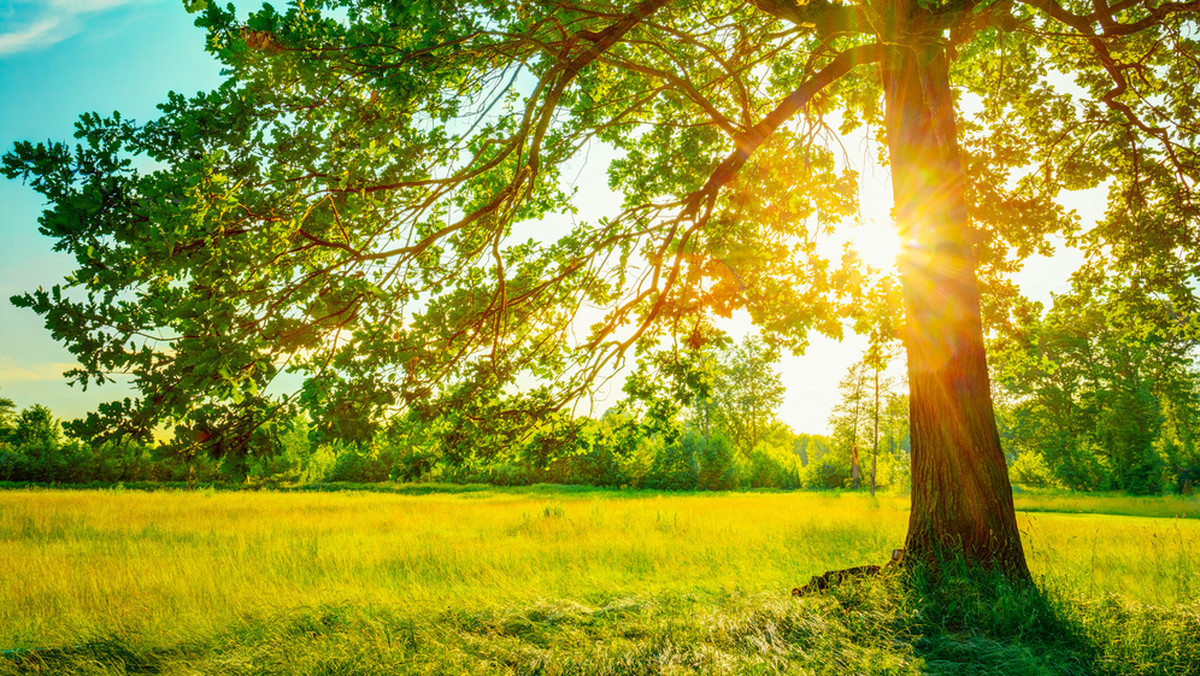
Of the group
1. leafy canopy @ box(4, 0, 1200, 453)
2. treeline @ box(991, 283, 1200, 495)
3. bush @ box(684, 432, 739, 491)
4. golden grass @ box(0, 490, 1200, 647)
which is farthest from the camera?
bush @ box(684, 432, 739, 491)

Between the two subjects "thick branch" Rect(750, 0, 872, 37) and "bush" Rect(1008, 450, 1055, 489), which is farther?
"bush" Rect(1008, 450, 1055, 489)

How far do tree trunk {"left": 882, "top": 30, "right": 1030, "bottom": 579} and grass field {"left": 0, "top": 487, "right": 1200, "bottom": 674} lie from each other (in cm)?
77

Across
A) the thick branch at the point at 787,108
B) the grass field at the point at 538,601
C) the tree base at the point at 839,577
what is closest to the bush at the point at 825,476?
the grass field at the point at 538,601

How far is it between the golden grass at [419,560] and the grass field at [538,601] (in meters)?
0.07

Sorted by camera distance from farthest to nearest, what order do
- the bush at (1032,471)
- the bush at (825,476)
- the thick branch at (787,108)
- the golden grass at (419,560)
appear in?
the bush at (825,476)
the bush at (1032,471)
the golden grass at (419,560)
the thick branch at (787,108)

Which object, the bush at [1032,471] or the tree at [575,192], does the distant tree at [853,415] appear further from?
the tree at [575,192]

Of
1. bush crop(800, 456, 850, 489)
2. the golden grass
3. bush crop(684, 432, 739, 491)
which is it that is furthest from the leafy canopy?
bush crop(800, 456, 850, 489)

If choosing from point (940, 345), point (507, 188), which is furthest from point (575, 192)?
point (940, 345)

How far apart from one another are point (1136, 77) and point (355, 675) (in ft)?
40.9

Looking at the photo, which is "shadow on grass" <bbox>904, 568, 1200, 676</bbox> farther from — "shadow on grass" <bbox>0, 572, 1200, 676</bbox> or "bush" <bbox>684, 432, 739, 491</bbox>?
"bush" <bbox>684, 432, 739, 491</bbox>

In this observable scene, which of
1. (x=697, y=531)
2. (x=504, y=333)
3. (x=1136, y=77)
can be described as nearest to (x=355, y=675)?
(x=504, y=333)

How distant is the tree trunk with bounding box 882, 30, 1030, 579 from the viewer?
551cm

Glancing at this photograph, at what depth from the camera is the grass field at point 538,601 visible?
4230 mm

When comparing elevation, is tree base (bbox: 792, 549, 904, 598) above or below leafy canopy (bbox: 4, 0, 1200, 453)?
below
